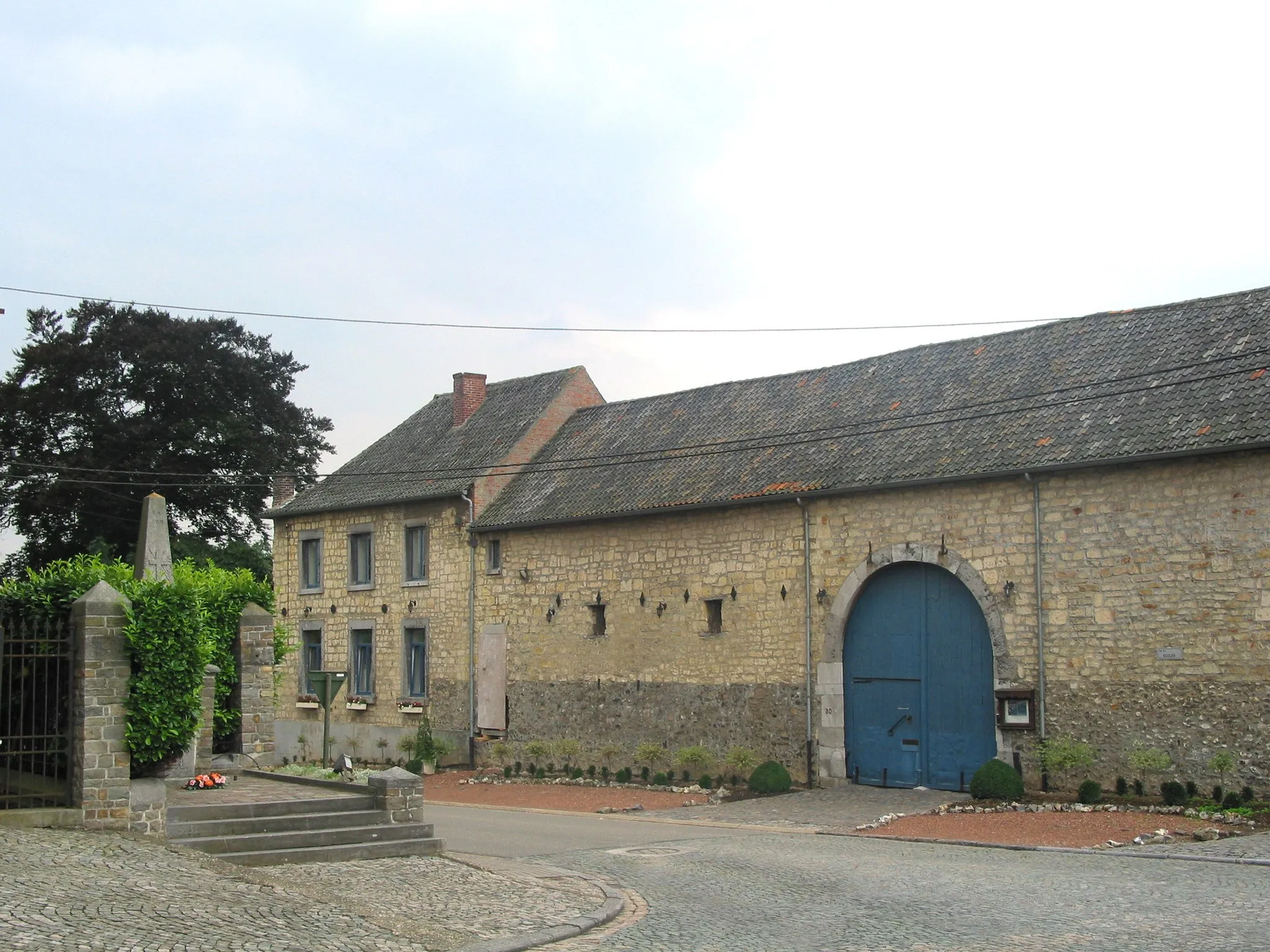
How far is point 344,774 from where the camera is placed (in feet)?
57.9

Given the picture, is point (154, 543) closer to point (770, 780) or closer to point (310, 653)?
point (770, 780)

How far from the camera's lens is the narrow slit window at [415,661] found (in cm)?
3000

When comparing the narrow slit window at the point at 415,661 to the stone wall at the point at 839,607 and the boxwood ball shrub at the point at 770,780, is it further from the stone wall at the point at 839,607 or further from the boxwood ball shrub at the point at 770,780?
the boxwood ball shrub at the point at 770,780

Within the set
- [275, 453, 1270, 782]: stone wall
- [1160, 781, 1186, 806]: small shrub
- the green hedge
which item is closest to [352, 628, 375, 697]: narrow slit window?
[275, 453, 1270, 782]: stone wall

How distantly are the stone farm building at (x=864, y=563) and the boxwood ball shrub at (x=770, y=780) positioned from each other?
17.5 inches

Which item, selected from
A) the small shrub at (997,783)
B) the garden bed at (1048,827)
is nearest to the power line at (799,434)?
the small shrub at (997,783)

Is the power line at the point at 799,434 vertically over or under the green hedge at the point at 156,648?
over

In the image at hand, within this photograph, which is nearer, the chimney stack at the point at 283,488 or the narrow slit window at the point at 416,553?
the narrow slit window at the point at 416,553

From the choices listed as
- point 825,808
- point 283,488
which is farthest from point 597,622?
point 283,488

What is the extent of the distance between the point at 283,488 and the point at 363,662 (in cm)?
598

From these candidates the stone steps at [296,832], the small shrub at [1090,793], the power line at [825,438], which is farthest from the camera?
the power line at [825,438]

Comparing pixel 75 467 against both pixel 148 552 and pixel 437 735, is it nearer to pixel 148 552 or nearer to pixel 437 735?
pixel 437 735

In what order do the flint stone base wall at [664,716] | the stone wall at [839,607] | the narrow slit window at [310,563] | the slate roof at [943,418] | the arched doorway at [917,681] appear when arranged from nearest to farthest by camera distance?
the stone wall at [839,607] → the slate roof at [943,418] → the arched doorway at [917,681] → the flint stone base wall at [664,716] → the narrow slit window at [310,563]

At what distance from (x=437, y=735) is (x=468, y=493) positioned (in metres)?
5.13
